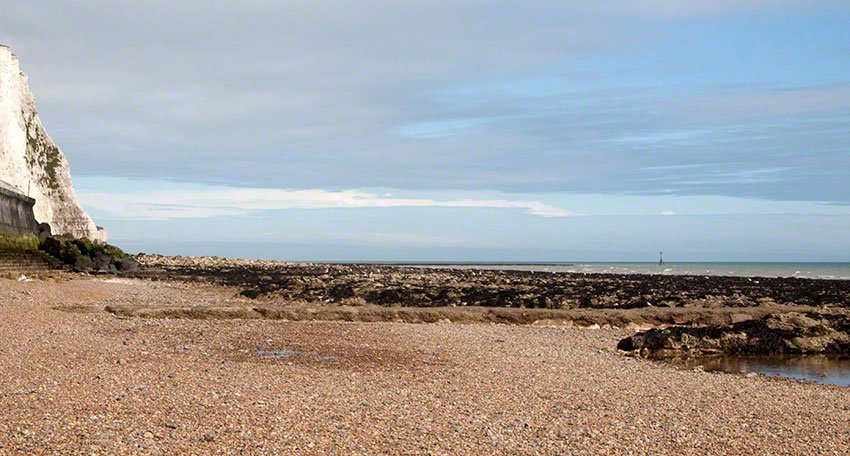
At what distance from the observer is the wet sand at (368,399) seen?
6988 mm

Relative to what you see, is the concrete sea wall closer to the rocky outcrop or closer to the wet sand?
the wet sand

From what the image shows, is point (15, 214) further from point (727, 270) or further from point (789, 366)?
point (727, 270)

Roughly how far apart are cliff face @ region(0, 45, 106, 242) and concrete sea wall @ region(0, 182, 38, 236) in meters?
6.08

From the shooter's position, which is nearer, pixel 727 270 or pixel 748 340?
pixel 748 340

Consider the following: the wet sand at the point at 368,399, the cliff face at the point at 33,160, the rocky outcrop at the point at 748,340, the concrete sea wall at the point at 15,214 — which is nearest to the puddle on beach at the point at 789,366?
the rocky outcrop at the point at 748,340

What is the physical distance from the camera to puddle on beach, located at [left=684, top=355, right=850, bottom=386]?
13127 millimetres

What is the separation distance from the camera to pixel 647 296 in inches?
1146

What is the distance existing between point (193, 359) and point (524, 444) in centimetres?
624

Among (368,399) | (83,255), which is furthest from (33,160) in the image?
(368,399)

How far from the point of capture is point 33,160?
59.1 m

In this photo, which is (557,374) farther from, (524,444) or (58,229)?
(58,229)

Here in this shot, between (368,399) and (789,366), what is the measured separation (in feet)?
31.2

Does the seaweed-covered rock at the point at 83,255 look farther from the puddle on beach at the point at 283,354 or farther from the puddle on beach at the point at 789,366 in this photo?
the puddle on beach at the point at 789,366

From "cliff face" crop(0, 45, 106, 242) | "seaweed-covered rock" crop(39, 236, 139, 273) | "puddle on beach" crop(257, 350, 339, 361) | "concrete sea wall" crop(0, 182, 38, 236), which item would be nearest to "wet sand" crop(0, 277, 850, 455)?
"puddle on beach" crop(257, 350, 339, 361)
